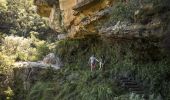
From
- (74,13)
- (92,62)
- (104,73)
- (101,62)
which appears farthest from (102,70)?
(74,13)

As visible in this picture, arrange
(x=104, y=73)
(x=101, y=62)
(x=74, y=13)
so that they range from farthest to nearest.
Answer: (x=74, y=13), (x=101, y=62), (x=104, y=73)

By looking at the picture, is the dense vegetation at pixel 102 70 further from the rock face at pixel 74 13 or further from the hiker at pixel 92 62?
the rock face at pixel 74 13

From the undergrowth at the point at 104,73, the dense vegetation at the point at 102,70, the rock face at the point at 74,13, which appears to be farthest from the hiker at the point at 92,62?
the rock face at the point at 74,13

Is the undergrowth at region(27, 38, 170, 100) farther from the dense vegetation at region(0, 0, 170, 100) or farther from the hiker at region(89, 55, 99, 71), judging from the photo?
the hiker at region(89, 55, 99, 71)

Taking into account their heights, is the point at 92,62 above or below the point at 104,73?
above

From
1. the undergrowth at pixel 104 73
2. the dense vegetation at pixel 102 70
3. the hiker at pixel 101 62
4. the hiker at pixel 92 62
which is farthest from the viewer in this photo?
the hiker at pixel 92 62

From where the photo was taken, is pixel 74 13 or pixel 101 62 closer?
pixel 101 62

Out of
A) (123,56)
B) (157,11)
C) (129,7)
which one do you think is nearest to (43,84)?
(123,56)

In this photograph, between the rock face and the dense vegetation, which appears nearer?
the dense vegetation

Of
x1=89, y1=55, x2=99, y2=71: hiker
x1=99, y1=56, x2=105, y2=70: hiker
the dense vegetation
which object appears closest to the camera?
the dense vegetation

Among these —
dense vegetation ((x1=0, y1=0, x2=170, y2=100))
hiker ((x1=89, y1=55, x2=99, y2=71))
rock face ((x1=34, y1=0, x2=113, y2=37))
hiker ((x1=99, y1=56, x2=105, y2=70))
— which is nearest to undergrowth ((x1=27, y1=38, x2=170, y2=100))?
→ dense vegetation ((x1=0, y1=0, x2=170, y2=100))

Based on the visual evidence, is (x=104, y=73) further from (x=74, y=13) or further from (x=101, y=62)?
(x=74, y=13)

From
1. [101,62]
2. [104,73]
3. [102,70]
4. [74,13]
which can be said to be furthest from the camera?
[74,13]

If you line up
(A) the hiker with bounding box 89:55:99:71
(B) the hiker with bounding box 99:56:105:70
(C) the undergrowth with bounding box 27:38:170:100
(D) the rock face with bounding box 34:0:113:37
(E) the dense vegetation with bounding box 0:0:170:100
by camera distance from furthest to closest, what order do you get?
(A) the hiker with bounding box 89:55:99:71 < (B) the hiker with bounding box 99:56:105:70 < (D) the rock face with bounding box 34:0:113:37 < (C) the undergrowth with bounding box 27:38:170:100 < (E) the dense vegetation with bounding box 0:0:170:100
